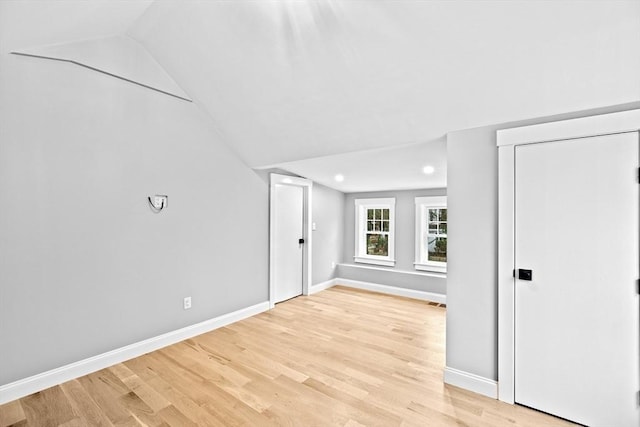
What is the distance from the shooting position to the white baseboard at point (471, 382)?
2.21 meters

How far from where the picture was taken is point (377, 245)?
573cm

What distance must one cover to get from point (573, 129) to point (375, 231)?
3.96 metres

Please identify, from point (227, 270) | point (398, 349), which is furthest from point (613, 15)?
point (227, 270)

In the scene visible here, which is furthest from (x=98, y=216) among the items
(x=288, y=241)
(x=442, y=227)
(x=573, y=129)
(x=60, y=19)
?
(x=442, y=227)

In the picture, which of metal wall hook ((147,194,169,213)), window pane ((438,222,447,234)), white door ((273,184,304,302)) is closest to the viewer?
metal wall hook ((147,194,169,213))

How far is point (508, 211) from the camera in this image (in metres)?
2.14

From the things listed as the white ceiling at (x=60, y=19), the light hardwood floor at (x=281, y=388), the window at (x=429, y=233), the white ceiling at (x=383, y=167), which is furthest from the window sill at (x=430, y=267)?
the white ceiling at (x=60, y=19)

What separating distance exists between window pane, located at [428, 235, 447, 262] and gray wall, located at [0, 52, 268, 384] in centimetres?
327

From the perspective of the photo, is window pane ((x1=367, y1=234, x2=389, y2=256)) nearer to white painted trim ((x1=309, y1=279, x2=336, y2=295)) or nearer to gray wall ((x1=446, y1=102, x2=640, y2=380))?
Result: white painted trim ((x1=309, y1=279, x2=336, y2=295))

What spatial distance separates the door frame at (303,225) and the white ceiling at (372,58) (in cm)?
112

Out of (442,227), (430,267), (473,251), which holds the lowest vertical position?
(430,267)

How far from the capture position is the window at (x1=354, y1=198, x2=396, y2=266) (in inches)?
214

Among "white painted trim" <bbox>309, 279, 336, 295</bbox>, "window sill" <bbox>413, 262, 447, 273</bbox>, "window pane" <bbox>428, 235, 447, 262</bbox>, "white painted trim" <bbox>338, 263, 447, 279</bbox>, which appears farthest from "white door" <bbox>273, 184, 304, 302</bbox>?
"window pane" <bbox>428, 235, 447, 262</bbox>

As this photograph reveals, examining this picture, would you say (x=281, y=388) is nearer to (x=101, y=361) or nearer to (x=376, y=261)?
(x=101, y=361)
